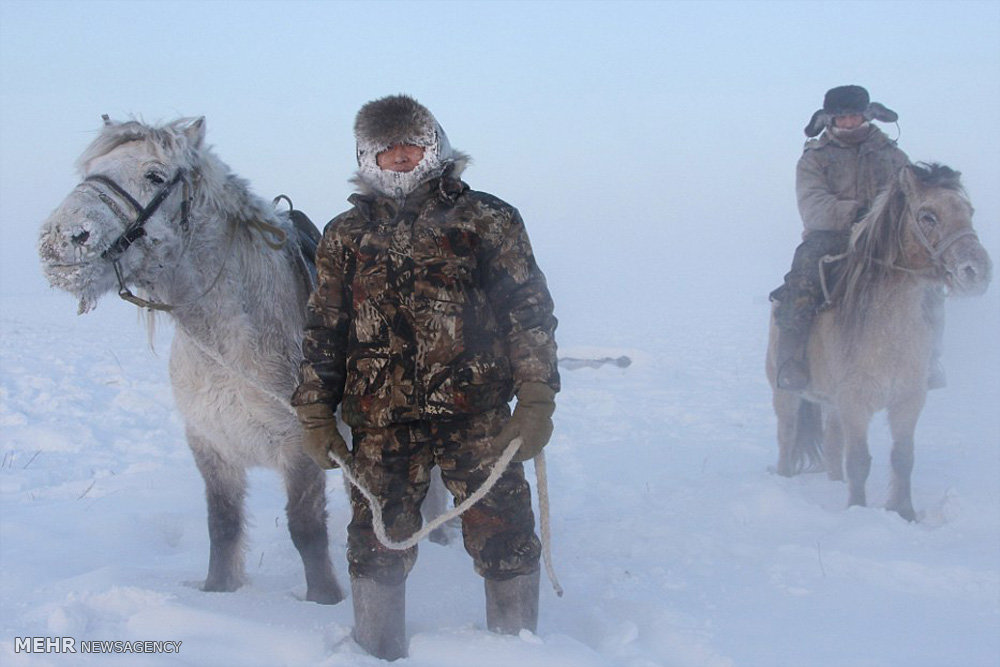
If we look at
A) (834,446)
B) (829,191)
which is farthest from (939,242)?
(834,446)

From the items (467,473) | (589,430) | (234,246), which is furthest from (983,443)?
(234,246)

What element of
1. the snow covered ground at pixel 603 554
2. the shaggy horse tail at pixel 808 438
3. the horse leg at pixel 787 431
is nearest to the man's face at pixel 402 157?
the snow covered ground at pixel 603 554

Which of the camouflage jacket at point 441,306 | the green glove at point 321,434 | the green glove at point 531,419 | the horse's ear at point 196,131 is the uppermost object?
the horse's ear at point 196,131

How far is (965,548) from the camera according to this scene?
4289 millimetres

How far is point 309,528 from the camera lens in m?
3.55

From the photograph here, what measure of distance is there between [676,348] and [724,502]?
27.8ft

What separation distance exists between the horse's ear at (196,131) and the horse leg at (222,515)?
4.73 feet

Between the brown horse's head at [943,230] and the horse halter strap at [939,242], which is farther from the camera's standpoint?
the horse halter strap at [939,242]

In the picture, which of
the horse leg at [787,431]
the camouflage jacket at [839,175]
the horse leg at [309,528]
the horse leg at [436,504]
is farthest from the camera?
the horse leg at [787,431]

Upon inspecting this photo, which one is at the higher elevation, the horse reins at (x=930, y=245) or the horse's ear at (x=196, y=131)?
the horse's ear at (x=196, y=131)

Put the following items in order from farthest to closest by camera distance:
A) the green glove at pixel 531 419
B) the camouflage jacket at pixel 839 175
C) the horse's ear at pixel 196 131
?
1. the camouflage jacket at pixel 839 175
2. the horse's ear at pixel 196 131
3. the green glove at pixel 531 419

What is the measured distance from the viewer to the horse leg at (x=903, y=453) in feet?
16.4

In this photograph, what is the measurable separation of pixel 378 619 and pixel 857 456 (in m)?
3.79

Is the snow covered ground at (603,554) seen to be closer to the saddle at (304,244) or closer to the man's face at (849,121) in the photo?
the saddle at (304,244)
